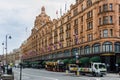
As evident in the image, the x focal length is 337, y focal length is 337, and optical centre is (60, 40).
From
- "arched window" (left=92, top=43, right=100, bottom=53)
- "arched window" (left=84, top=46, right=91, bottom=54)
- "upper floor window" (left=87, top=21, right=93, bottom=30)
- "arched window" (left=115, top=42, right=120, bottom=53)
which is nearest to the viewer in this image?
"arched window" (left=115, top=42, right=120, bottom=53)

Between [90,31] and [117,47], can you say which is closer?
[117,47]

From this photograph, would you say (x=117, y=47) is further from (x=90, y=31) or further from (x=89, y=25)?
(x=89, y=25)

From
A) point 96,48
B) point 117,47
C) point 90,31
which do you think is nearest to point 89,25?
point 90,31

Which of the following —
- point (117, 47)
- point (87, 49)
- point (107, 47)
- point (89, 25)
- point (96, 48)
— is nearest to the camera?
point (107, 47)

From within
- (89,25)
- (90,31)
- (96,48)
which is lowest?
(96,48)

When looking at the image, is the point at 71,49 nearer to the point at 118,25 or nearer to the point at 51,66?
the point at 51,66

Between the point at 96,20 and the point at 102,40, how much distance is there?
681 centimetres

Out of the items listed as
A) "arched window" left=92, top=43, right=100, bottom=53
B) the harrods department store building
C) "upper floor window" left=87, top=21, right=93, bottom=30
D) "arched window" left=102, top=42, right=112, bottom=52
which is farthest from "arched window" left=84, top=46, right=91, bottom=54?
"arched window" left=102, top=42, right=112, bottom=52

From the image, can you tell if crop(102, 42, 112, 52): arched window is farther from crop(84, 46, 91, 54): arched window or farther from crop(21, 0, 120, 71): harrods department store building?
crop(84, 46, 91, 54): arched window

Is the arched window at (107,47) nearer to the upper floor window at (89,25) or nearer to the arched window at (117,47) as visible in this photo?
the arched window at (117,47)

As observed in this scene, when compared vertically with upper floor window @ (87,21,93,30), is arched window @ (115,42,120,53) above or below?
below

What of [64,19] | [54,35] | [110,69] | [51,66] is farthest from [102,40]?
[54,35]

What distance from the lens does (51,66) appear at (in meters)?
105

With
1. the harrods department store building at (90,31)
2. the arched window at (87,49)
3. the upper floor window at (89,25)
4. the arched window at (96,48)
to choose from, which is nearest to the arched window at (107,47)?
the harrods department store building at (90,31)
